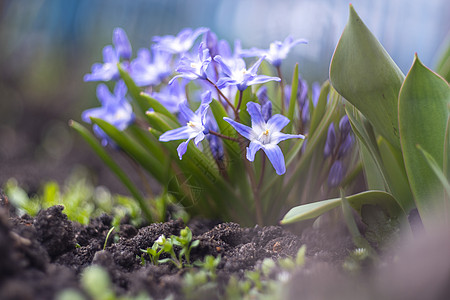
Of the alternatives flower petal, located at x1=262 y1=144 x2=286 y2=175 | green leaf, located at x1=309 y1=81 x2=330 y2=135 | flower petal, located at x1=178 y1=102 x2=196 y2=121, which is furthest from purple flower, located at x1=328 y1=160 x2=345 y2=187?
flower petal, located at x1=178 y1=102 x2=196 y2=121

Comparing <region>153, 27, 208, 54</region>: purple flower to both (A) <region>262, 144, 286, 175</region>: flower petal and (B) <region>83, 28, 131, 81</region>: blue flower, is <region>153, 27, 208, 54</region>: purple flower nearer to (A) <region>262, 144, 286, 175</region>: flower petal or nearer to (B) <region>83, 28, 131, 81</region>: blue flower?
(B) <region>83, 28, 131, 81</region>: blue flower

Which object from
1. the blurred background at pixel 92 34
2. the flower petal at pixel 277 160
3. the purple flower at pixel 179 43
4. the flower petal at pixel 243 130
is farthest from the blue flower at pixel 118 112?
the blurred background at pixel 92 34


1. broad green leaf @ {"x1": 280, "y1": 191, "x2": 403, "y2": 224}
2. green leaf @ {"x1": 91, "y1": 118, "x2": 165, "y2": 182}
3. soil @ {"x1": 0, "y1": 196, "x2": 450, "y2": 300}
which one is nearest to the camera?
soil @ {"x1": 0, "y1": 196, "x2": 450, "y2": 300}

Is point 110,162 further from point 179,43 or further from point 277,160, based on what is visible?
point 277,160

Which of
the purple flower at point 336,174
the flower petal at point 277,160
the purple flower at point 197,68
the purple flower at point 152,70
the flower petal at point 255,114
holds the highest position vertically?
the purple flower at point 197,68

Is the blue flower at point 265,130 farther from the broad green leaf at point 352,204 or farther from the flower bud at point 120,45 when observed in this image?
the flower bud at point 120,45

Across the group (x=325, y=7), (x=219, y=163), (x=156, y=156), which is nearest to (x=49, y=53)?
(x=325, y=7)
